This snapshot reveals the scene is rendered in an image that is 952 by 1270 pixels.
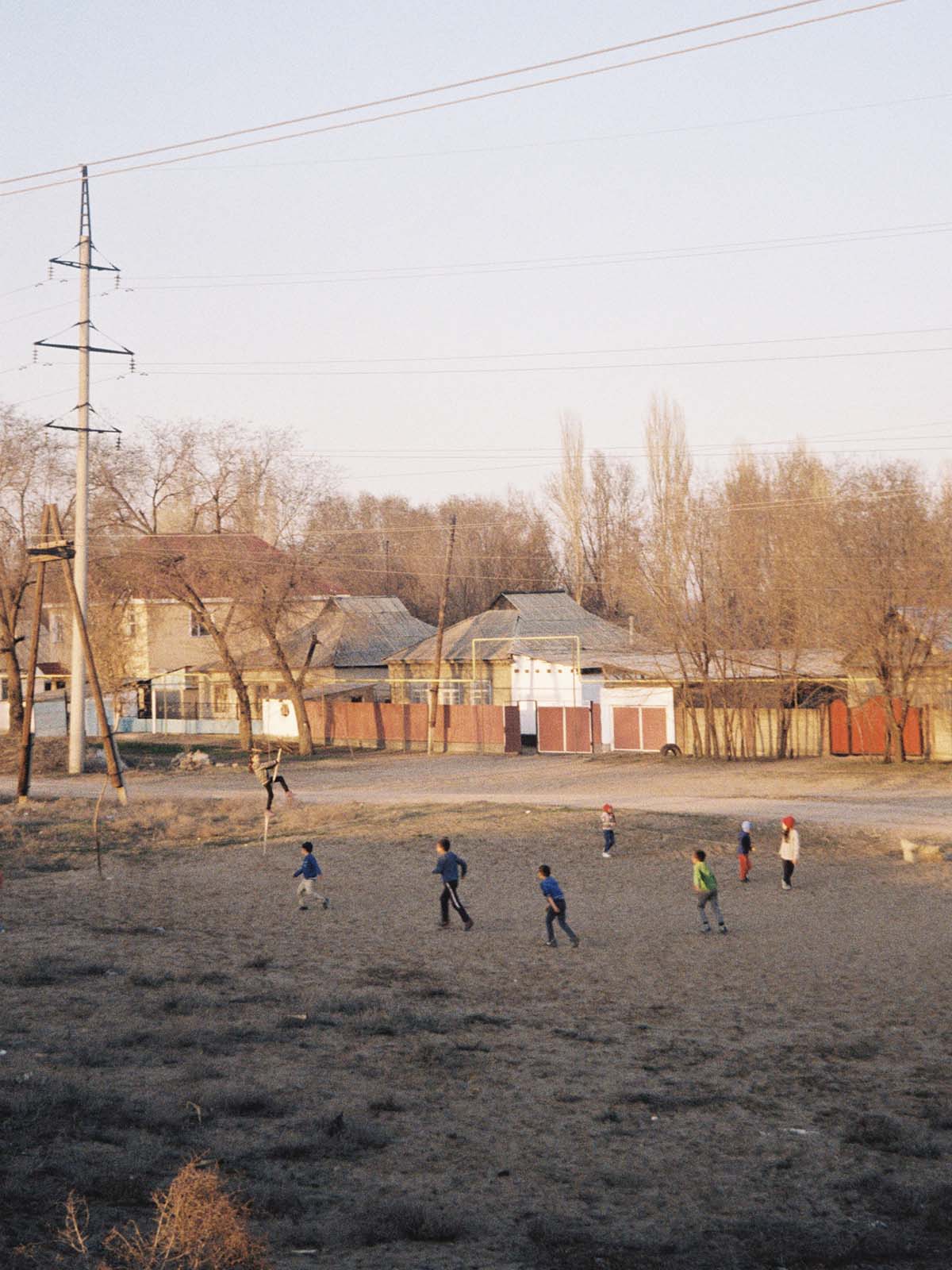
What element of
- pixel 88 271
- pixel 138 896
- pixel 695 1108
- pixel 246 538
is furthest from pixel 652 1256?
pixel 246 538

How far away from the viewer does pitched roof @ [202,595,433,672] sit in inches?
2662

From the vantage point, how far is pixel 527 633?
65250 mm

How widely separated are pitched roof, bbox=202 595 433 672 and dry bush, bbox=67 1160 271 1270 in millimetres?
58016

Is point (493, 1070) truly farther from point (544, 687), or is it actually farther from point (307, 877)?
point (544, 687)

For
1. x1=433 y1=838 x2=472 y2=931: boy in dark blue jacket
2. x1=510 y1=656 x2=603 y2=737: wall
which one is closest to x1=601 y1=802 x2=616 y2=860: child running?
x1=433 y1=838 x2=472 y2=931: boy in dark blue jacket

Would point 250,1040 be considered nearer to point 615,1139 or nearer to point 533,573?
point 615,1139

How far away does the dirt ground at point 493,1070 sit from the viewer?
339 inches

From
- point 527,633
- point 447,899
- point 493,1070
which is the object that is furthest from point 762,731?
point 493,1070

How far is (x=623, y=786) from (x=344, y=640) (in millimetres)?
29409

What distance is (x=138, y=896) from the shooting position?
22750mm

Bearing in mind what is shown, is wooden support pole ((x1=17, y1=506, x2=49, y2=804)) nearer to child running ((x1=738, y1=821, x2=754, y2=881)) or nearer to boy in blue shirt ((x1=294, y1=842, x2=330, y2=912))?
boy in blue shirt ((x1=294, y1=842, x2=330, y2=912))

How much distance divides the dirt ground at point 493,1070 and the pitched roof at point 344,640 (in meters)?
43.1

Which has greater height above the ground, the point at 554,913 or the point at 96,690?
the point at 96,690

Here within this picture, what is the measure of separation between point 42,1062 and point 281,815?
73.6 feet
